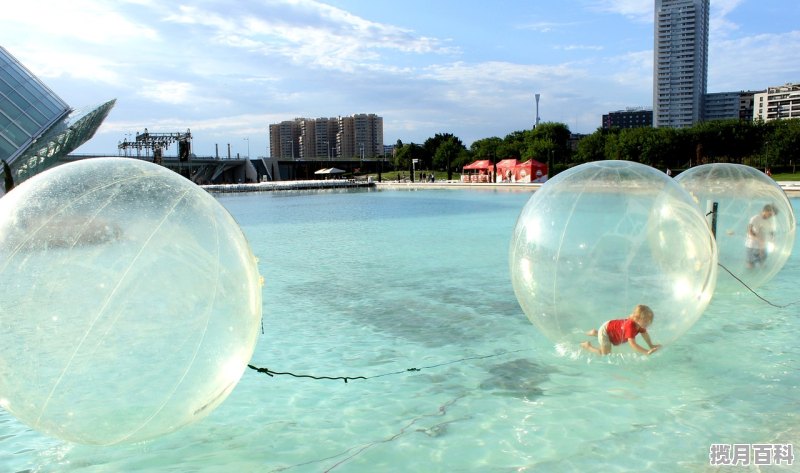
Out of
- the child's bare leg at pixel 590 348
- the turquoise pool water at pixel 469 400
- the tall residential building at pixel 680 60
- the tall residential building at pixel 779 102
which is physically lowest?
the turquoise pool water at pixel 469 400

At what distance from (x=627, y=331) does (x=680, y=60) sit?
20980cm

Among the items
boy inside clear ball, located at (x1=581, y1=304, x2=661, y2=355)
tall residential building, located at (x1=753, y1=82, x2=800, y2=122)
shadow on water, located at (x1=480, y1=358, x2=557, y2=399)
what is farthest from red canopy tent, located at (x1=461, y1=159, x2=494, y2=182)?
tall residential building, located at (x1=753, y1=82, x2=800, y2=122)

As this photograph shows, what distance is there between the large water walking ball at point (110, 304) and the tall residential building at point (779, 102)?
165998mm

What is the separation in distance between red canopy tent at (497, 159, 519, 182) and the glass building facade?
1336 inches

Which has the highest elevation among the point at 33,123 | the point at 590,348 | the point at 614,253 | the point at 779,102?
the point at 779,102

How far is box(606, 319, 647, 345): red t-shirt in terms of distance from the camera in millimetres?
5238

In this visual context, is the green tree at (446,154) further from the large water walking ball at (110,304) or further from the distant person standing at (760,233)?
the large water walking ball at (110,304)

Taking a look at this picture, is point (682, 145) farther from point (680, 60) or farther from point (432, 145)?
point (680, 60)

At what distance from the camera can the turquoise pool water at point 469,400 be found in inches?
166

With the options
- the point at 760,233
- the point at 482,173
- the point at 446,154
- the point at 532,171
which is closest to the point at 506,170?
the point at 482,173

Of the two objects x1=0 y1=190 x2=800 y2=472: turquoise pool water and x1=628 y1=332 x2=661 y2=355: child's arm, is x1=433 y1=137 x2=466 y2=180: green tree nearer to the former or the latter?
x1=0 y1=190 x2=800 y2=472: turquoise pool water

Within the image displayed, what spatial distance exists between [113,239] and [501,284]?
7.48 meters

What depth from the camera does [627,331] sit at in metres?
5.27

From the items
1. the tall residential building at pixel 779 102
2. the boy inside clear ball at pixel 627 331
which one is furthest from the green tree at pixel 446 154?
the boy inside clear ball at pixel 627 331
